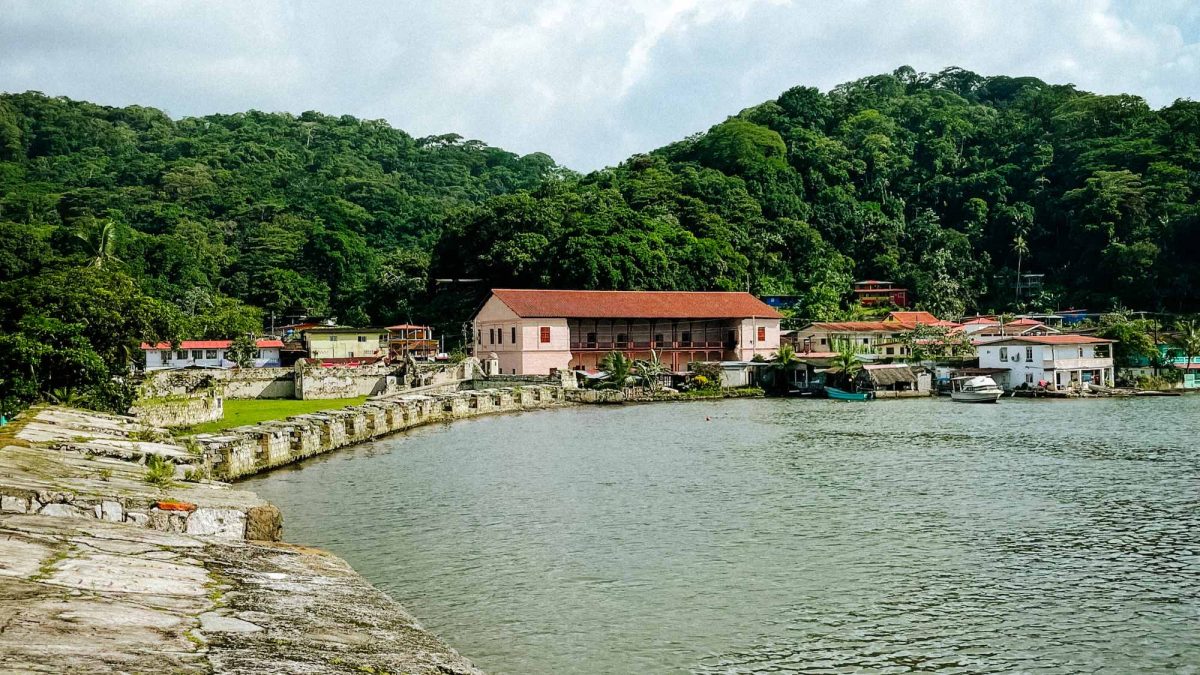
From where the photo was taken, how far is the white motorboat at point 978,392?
51.1 metres

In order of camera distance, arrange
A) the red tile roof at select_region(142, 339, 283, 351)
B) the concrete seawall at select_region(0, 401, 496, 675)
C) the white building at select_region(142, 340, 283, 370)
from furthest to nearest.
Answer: the red tile roof at select_region(142, 339, 283, 351) < the white building at select_region(142, 340, 283, 370) < the concrete seawall at select_region(0, 401, 496, 675)

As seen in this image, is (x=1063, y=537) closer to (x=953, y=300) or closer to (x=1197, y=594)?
(x=1197, y=594)

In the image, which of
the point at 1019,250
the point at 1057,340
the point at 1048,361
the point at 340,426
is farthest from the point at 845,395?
the point at 1019,250

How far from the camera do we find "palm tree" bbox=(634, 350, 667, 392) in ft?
185

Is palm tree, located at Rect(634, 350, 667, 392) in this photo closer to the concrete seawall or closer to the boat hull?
the boat hull

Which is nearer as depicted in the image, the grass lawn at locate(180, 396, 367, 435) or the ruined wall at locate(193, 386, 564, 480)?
the ruined wall at locate(193, 386, 564, 480)

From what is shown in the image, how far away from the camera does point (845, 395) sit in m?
54.6

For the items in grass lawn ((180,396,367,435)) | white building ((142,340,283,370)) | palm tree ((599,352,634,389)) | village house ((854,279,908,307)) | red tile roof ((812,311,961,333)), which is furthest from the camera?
village house ((854,279,908,307))

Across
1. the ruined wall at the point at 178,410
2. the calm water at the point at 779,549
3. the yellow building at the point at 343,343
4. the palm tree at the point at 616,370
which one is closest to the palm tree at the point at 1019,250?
the palm tree at the point at 616,370

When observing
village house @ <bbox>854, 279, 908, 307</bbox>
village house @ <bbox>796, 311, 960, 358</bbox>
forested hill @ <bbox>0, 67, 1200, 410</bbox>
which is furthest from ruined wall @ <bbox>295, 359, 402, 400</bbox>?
village house @ <bbox>854, 279, 908, 307</bbox>

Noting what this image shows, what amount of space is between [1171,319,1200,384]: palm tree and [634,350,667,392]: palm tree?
34868 millimetres

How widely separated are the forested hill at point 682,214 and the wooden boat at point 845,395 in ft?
63.5

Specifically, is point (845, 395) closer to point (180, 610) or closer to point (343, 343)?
point (343, 343)

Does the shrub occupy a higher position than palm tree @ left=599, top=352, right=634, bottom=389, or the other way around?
palm tree @ left=599, top=352, right=634, bottom=389
